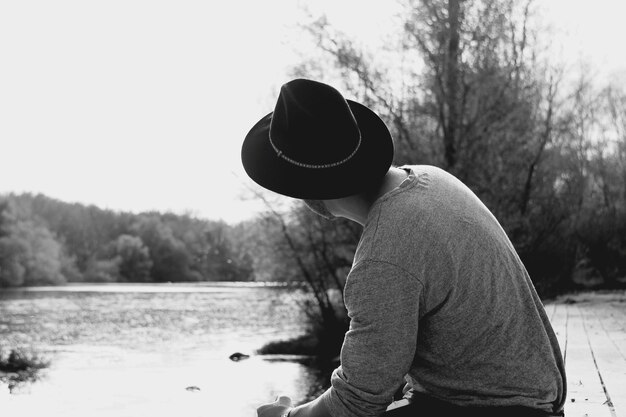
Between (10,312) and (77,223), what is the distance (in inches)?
2124

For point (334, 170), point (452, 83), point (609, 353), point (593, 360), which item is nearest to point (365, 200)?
point (334, 170)

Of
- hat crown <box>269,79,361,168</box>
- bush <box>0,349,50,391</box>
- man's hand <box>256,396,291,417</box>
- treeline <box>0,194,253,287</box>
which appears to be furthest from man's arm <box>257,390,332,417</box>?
treeline <box>0,194,253,287</box>

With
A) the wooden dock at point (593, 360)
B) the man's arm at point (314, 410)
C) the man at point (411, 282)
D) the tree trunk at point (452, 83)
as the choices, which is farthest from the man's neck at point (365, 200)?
the tree trunk at point (452, 83)

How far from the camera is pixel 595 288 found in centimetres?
2134

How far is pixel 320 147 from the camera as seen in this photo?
1775 millimetres

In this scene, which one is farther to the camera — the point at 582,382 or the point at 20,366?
the point at 20,366

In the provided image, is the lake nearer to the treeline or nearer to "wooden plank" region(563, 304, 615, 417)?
"wooden plank" region(563, 304, 615, 417)

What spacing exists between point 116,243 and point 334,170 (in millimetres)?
79375

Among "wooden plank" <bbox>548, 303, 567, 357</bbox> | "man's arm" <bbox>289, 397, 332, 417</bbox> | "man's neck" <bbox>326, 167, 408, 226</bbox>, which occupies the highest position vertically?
"man's neck" <bbox>326, 167, 408, 226</bbox>

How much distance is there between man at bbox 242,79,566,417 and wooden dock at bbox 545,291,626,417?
2072mm

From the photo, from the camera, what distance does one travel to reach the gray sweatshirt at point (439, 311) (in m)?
1.68

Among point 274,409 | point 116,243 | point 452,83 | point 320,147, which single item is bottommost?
point 274,409

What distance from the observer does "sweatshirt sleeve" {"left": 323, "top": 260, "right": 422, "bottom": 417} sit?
167 cm

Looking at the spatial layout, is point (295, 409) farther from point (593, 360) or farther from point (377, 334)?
point (593, 360)
